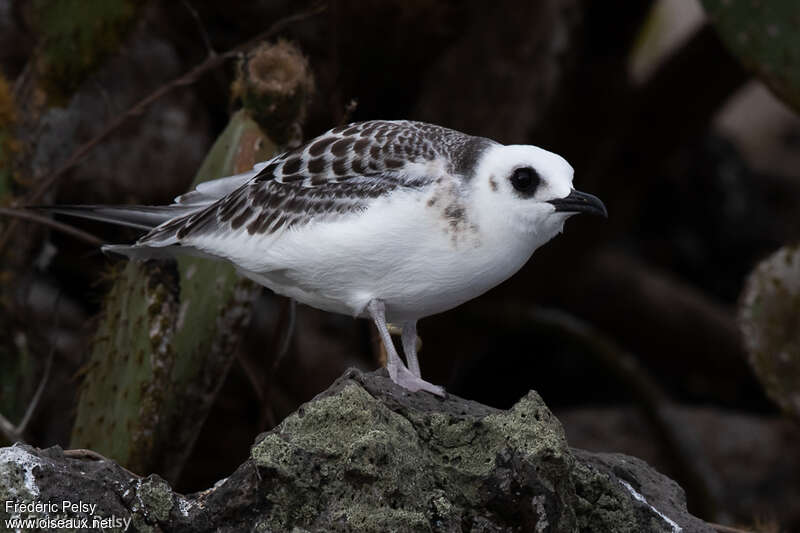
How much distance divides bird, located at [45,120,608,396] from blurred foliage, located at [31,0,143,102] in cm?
128

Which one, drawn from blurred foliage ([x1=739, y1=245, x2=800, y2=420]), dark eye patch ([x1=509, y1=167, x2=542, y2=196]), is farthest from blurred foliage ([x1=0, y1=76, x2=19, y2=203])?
blurred foliage ([x1=739, y1=245, x2=800, y2=420])

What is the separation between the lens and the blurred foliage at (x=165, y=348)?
4285 mm

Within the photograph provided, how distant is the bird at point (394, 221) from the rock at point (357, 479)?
430 mm

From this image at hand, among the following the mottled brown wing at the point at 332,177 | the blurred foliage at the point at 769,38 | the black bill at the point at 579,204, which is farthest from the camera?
the blurred foliage at the point at 769,38

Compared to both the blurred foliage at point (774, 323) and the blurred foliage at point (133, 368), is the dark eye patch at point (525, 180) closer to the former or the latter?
the blurred foliage at point (133, 368)

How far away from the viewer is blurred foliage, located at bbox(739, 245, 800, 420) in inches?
217

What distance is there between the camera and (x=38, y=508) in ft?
9.65

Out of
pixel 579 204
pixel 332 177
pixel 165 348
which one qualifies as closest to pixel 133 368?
pixel 165 348

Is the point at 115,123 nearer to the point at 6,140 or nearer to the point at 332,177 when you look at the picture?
the point at 6,140

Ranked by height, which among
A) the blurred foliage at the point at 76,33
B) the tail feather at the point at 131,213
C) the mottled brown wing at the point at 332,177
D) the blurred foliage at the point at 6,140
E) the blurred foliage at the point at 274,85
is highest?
the blurred foliage at the point at 76,33

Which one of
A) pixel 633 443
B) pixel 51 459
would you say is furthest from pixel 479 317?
pixel 51 459

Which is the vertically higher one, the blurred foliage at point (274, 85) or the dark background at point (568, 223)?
the dark background at point (568, 223)

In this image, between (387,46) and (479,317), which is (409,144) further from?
(479,317)

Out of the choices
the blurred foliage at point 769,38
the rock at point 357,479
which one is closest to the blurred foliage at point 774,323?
the blurred foliage at point 769,38
